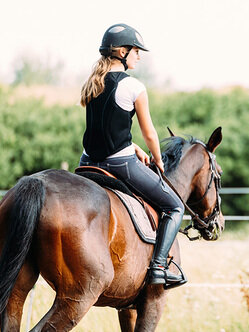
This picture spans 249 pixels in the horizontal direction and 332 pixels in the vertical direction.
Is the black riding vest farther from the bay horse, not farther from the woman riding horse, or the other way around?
the bay horse

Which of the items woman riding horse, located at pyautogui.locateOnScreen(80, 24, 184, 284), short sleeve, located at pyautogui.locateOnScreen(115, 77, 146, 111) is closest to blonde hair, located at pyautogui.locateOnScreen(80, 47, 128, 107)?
woman riding horse, located at pyautogui.locateOnScreen(80, 24, 184, 284)

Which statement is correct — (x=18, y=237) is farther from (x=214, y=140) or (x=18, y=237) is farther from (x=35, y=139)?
(x=35, y=139)

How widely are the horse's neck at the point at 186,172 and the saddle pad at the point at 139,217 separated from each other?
91 cm

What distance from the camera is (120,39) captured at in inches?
165

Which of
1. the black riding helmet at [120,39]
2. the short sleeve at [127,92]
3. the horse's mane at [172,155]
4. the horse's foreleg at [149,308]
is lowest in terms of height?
the horse's foreleg at [149,308]

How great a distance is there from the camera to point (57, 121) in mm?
15312

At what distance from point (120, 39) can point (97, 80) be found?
376 millimetres

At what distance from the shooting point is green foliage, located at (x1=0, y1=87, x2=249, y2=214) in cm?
1426

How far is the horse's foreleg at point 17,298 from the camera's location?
352 centimetres

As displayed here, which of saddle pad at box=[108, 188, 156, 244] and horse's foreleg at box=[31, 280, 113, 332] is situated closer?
horse's foreleg at box=[31, 280, 113, 332]

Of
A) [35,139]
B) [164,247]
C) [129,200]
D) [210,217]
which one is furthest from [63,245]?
[35,139]

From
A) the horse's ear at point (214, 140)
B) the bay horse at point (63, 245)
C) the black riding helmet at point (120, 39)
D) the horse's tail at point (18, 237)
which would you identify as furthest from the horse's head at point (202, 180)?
the horse's tail at point (18, 237)

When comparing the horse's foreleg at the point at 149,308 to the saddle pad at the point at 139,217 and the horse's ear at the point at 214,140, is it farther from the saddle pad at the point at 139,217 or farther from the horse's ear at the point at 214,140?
the horse's ear at the point at 214,140

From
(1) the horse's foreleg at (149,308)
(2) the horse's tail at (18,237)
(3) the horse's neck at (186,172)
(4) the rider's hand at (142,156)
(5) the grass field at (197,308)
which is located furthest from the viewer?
(5) the grass field at (197,308)
